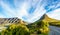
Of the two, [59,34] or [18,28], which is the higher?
[18,28]

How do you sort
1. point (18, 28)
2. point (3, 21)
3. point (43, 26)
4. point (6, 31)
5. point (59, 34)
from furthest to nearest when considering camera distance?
point (3, 21) → point (43, 26) → point (6, 31) → point (18, 28) → point (59, 34)

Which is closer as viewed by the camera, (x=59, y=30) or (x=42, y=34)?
(x=59, y=30)

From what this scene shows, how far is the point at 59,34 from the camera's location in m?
1.07

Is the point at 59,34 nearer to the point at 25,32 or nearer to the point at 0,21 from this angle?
the point at 25,32

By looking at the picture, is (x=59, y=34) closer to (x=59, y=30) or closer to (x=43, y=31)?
(x=59, y=30)

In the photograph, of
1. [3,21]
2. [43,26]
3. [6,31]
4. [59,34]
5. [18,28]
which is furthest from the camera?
[3,21]

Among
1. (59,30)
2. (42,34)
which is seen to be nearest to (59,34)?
(59,30)

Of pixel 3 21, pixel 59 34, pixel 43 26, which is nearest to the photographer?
pixel 59 34

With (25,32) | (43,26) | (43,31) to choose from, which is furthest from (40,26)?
(25,32)

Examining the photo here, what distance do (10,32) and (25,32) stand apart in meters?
0.40

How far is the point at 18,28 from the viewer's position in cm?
390

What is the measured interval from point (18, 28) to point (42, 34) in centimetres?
79

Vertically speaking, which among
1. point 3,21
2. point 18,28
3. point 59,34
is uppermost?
point 3,21

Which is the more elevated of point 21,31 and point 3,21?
point 3,21
